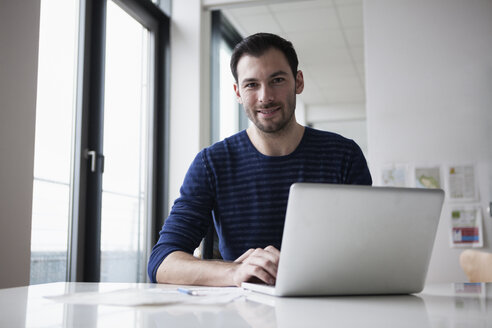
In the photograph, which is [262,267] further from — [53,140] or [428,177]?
[428,177]

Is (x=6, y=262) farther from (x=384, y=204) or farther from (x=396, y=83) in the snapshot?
(x=396, y=83)

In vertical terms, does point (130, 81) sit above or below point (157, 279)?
above

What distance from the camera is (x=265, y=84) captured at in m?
1.61

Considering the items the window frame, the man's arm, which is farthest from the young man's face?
the window frame

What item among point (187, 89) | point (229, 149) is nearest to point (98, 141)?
point (187, 89)

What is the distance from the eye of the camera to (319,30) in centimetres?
470

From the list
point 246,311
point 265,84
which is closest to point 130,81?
point 265,84

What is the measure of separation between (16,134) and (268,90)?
3.51ft

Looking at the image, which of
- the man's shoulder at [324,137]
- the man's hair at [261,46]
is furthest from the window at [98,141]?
the man's shoulder at [324,137]

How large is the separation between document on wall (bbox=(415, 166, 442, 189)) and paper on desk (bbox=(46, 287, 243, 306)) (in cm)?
261

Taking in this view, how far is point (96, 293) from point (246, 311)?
343 millimetres

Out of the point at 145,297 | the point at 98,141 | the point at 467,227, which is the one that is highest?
the point at 98,141

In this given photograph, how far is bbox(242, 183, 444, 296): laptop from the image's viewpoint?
82 cm

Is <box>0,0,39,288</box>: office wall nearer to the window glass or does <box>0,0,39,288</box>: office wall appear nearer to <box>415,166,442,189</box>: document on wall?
the window glass
